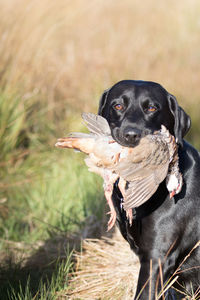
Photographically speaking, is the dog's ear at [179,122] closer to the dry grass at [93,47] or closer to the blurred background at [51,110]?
the blurred background at [51,110]

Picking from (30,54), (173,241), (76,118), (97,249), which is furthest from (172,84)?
(173,241)

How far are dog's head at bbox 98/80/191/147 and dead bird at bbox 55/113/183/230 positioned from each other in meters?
0.37

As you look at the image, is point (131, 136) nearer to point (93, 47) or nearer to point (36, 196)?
point (36, 196)

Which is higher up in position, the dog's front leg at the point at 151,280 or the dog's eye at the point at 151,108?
the dog's eye at the point at 151,108

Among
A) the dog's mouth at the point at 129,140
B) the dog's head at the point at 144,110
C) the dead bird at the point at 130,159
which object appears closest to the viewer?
the dead bird at the point at 130,159

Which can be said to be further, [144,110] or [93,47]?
[93,47]

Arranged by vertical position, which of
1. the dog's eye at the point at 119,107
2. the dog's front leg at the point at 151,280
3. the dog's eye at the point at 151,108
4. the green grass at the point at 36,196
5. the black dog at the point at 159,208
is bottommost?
the green grass at the point at 36,196

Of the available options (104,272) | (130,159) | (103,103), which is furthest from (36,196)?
(130,159)

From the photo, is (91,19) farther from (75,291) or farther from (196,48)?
(75,291)

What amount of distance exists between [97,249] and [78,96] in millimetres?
3118

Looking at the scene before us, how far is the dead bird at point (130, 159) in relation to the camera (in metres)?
2.47

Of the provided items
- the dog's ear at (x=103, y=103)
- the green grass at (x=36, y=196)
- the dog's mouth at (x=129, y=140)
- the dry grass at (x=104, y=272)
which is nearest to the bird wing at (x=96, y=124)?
the dog's mouth at (x=129, y=140)

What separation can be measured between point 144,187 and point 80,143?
1.27 feet

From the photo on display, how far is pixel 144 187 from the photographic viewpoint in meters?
2.49
